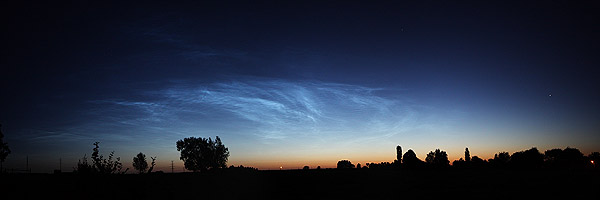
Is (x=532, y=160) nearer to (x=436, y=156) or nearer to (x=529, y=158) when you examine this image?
(x=529, y=158)

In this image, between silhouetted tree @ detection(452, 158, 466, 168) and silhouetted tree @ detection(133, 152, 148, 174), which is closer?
silhouetted tree @ detection(452, 158, 466, 168)

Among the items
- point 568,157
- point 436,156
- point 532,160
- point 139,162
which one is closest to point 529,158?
point 532,160

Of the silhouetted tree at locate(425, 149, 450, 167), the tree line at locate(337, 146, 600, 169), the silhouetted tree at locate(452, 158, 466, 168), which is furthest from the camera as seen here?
the silhouetted tree at locate(425, 149, 450, 167)

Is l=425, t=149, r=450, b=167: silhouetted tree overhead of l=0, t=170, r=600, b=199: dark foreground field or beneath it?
beneath

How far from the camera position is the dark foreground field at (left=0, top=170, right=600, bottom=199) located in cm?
2072

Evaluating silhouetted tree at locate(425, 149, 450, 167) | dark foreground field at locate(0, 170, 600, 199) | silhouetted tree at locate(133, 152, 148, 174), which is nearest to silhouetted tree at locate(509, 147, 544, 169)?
silhouetted tree at locate(425, 149, 450, 167)

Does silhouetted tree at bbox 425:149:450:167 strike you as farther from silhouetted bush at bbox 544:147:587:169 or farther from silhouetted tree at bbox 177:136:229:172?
silhouetted tree at bbox 177:136:229:172

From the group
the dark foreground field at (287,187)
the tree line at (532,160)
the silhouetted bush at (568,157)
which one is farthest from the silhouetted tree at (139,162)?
the silhouetted bush at (568,157)

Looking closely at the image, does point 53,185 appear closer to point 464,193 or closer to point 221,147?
point 464,193

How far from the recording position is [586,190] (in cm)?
2538

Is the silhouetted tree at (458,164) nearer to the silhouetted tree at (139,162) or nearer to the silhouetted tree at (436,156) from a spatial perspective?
the silhouetted tree at (436,156)

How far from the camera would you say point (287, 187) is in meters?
29.2

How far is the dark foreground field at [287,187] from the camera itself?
20719 mm

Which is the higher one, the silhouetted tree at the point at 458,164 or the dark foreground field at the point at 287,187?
the dark foreground field at the point at 287,187
